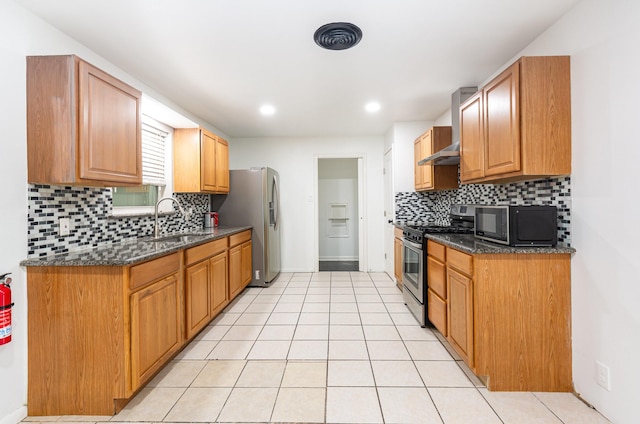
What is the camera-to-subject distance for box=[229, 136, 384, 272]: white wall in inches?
207

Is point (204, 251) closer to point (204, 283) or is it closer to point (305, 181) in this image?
point (204, 283)

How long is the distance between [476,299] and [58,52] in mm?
3122

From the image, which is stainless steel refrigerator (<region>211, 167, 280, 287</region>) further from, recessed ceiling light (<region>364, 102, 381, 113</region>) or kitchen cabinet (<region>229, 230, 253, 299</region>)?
recessed ceiling light (<region>364, 102, 381, 113</region>)

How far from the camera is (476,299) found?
1.96 metres

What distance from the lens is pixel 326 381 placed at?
2.05 m

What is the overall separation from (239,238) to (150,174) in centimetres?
125

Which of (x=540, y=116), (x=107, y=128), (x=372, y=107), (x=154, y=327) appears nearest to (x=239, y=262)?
(x=154, y=327)

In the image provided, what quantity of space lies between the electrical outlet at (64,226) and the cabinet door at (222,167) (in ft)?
6.54

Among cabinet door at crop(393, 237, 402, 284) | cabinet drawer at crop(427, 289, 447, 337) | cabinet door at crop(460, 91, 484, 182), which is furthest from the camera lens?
cabinet door at crop(393, 237, 402, 284)

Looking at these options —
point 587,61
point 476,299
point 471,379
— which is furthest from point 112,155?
point 587,61

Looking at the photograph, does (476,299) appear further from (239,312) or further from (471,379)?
(239,312)

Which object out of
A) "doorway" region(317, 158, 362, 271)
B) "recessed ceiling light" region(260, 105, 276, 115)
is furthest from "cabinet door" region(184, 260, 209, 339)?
"doorway" region(317, 158, 362, 271)

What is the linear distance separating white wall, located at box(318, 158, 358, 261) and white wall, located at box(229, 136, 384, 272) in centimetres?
124

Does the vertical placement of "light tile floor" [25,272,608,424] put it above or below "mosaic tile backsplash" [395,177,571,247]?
below
